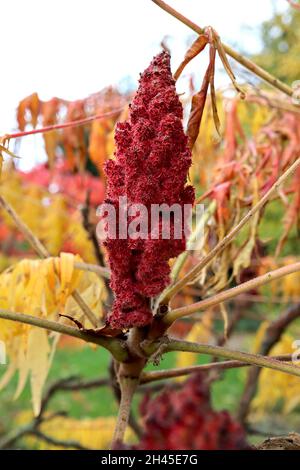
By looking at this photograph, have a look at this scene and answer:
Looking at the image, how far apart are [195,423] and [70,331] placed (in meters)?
0.49

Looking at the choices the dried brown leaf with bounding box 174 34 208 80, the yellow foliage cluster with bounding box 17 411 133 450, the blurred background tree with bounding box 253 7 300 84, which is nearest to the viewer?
the dried brown leaf with bounding box 174 34 208 80

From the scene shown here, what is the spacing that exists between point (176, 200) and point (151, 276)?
116mm

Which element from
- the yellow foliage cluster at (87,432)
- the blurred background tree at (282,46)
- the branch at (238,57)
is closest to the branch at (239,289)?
the branch at (238,57)

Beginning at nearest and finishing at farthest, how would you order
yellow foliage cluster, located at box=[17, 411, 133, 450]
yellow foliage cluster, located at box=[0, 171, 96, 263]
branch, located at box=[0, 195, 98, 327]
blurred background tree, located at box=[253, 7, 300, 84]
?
1. branch, located at box=[0, 195, 98, 327]
2. yellow foliage cluster, located at box=[17, 411, 133, 450]
3. yellow foliage cluster, located at box=[0, 171, 96, 263]
4. blurred background tree, located at box=[253, 7, 300, 84]

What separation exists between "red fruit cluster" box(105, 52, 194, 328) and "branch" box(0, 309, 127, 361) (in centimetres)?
5

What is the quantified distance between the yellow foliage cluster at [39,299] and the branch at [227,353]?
315 millimetres

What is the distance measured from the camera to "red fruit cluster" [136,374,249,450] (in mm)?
597

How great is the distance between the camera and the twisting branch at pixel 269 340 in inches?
103

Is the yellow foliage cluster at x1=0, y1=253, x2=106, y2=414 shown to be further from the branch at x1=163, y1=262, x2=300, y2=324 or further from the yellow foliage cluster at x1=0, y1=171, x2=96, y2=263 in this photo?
the yellow foliage cluster at x1=0, y1=171, x2=96, y2=263

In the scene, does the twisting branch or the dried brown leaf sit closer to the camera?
the dried brown leaf

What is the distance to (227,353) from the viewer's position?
3.38ft

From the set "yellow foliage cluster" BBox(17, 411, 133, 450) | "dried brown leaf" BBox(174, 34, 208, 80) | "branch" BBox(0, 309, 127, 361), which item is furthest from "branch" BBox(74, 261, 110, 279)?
"yellow foliage cluster" BBox(17, 411, 133, 450)

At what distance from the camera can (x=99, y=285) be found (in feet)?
4.97
